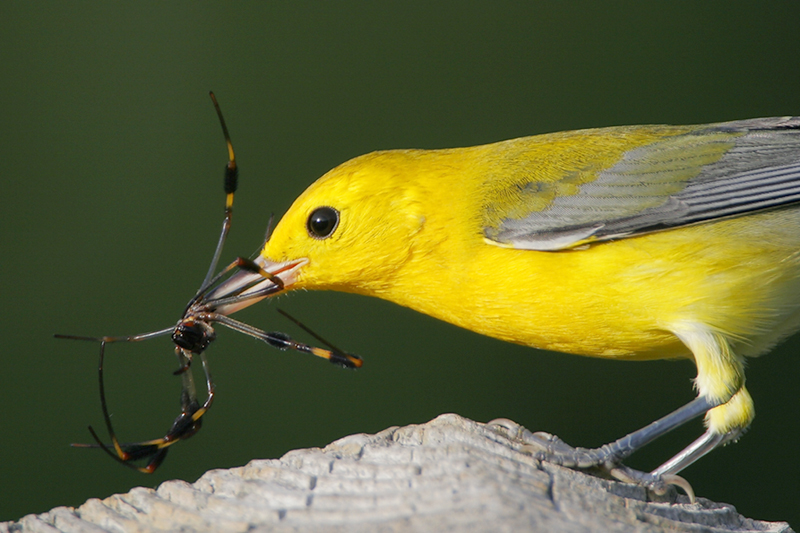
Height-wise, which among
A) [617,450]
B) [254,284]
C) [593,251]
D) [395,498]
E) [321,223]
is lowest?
[617,450]

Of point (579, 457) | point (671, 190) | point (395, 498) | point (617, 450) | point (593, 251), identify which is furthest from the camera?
point (671, 190)

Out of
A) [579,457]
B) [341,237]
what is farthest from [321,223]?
[579,457]

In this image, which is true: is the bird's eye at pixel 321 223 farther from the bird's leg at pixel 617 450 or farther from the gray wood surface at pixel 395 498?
the gray wood surface at pixel 395 498

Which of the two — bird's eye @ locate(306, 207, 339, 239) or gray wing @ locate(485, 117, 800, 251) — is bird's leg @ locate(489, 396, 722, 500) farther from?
bird's eye @ locate(306, 207, 339, 239)

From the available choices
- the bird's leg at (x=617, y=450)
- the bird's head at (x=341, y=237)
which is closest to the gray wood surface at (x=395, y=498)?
the bird's leg at (x=617, y=450)

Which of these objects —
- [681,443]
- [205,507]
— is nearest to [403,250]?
[205,507]

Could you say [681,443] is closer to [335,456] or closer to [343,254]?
[343,254]

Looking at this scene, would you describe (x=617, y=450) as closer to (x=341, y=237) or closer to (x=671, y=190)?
(x=671, y=190)
